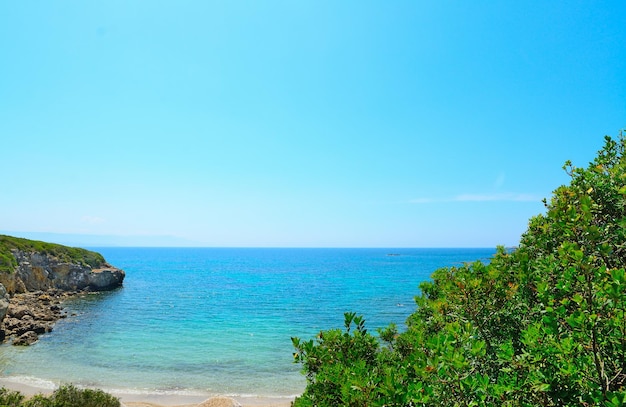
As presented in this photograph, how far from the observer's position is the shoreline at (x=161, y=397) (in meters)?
21.4

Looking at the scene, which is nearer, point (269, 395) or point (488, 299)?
point (488, 299)

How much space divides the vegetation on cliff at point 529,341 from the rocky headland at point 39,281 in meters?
40.8

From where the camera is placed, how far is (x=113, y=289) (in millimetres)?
73938

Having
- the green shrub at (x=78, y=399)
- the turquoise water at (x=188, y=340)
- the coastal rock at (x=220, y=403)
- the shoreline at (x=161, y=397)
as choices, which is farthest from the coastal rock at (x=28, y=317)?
the coastal rock at (x=220, y=403)

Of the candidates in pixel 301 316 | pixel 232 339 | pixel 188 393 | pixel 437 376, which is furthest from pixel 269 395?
pixel 301 316

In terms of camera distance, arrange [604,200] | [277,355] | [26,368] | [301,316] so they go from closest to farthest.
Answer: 1. [604,200]
2. [26,368]
3. [277,355]
4. [301,316]

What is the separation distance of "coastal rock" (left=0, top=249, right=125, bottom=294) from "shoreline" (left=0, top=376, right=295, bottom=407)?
106ft

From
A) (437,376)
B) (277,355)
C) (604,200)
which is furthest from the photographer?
(277,355)

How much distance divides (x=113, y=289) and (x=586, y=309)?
85.0m

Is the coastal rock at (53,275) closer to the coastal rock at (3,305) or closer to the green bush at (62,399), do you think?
the coastal rock at (3,305)

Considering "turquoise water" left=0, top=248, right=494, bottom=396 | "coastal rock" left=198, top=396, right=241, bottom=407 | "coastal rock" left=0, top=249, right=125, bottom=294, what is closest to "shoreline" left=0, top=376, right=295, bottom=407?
"turquoise water" left=0, top=248, right=494, bottom=396

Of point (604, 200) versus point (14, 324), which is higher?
point (604, 200)

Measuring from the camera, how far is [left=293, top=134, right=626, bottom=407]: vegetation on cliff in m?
3.60

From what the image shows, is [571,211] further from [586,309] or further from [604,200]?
[604,200]
